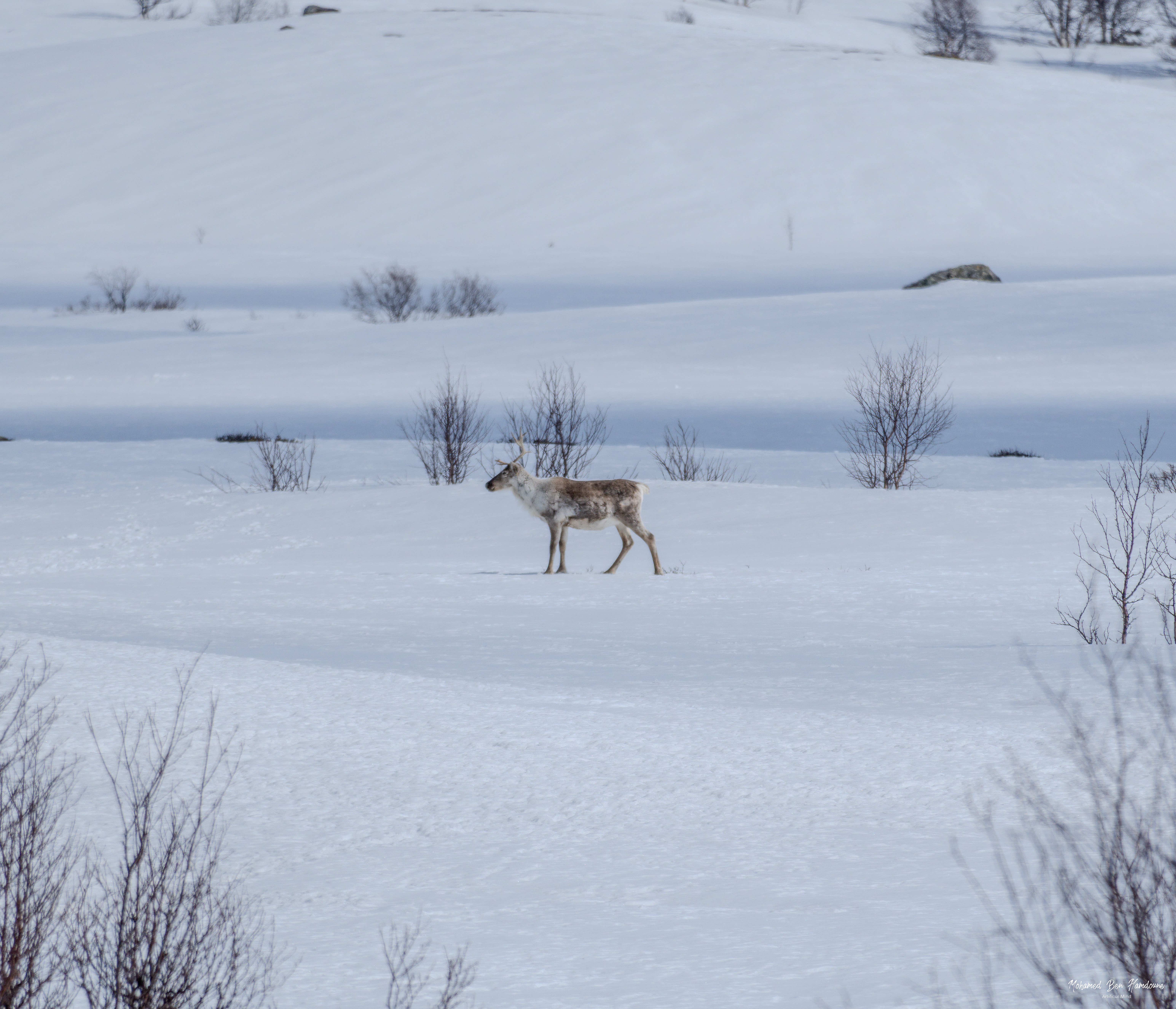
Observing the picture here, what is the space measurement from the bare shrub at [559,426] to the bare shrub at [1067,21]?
55.2 metres

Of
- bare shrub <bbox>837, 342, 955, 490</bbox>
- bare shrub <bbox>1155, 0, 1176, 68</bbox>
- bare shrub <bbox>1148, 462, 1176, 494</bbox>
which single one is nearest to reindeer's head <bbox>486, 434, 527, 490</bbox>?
bare shrub <bbox>1148, 462, 1176, 494</bbox>

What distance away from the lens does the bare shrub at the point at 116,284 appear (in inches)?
1570

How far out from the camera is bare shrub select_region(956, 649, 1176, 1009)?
3.12m

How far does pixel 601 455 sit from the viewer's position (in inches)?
926

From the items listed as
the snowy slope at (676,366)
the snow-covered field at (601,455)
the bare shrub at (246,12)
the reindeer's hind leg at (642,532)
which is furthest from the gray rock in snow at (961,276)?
the bare shrub at (246,12)

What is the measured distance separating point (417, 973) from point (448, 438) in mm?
17840

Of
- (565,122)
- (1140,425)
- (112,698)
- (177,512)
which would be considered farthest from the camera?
(565,122)

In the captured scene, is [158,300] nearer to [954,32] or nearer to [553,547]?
[553,547]

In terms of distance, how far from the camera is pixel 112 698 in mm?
7246

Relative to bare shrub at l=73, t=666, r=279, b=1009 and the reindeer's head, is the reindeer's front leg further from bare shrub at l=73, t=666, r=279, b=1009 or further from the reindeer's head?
bare shrub at l=73, t=666, r=279, b=1009

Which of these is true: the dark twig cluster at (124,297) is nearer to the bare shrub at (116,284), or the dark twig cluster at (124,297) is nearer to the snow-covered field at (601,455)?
the bare shrub at (116,284)

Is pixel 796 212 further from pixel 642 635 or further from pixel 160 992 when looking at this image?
pixel 160 992

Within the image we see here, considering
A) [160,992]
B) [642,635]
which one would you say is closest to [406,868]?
[160,992]

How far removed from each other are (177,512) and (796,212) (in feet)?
108
